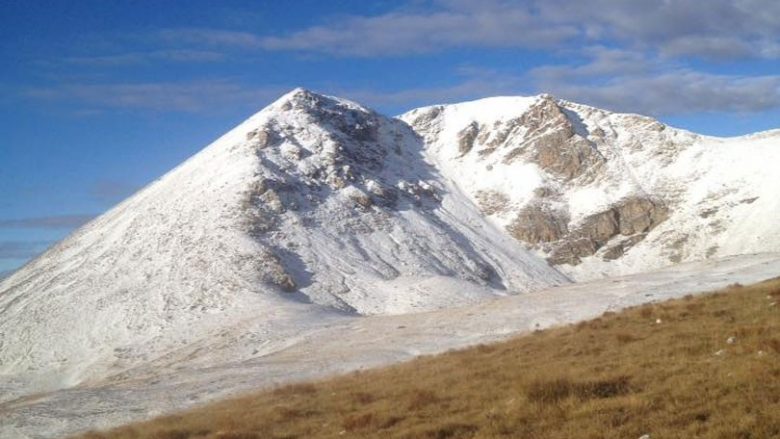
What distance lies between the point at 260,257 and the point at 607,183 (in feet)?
219

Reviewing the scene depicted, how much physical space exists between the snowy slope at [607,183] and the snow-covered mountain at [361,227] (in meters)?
0.35

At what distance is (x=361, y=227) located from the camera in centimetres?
9662

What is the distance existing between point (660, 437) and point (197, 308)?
6423 centimetres

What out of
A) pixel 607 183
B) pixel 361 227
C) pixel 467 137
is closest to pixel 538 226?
pixel 607 183

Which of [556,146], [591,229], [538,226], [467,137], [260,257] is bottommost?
[591,229]

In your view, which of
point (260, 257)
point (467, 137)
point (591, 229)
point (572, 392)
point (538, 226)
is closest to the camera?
point (572, 392)

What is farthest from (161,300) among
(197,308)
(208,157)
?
(208,157)

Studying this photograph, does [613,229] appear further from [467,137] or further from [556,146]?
[467,137]

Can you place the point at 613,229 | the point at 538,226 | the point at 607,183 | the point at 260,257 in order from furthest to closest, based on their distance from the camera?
the point at 607,183 < the point at 538,226 < the point at 613,229 < the point at 260,257

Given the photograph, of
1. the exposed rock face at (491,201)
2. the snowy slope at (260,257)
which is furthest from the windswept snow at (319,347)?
the exposed rock face at (491,201)

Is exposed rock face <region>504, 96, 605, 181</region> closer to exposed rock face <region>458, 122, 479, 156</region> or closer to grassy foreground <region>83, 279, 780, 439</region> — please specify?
exposed rock face <region>458, 122, 479, 156</region>

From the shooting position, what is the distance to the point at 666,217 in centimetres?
11306

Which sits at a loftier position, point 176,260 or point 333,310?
point 176,260

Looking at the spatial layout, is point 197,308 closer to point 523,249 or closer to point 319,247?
point 319,247
